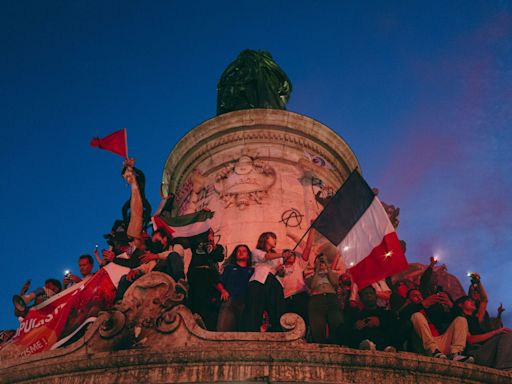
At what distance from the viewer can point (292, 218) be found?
12391mm

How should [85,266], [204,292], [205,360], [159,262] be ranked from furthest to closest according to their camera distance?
[85,266]
[159,262]
[204,292]
[205,360]

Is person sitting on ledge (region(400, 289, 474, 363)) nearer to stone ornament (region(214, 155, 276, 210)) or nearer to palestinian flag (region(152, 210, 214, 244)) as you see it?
palestinian flag (region(152, 210, 214, 244))

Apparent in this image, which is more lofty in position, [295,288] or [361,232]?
[361,232]

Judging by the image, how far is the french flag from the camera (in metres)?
9.07

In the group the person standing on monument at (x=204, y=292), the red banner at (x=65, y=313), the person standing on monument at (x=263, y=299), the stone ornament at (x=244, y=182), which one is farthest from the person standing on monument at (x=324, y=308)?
the stone ornament at (x=244, y=182)

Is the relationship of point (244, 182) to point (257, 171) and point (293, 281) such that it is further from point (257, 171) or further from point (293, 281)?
point (293, 281)

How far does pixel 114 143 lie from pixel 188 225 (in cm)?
416

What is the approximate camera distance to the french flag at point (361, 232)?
9070mm

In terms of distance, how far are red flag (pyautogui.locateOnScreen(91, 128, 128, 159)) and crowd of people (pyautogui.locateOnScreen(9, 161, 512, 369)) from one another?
459 centimetres

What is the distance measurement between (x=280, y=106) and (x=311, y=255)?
914cm

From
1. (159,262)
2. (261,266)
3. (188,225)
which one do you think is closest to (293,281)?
(261,266)

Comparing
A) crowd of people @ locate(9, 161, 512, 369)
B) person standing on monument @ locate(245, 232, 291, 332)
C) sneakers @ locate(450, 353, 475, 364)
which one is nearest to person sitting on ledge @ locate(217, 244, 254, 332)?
crowd of people @ locate(9, 161, 512, 369)

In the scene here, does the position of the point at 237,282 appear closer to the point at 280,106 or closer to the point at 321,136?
the point at 321,136

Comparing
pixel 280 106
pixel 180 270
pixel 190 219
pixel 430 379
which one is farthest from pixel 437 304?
pixel 280 106
